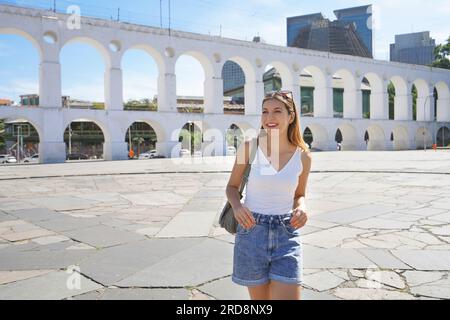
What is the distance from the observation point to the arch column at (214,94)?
33.2m

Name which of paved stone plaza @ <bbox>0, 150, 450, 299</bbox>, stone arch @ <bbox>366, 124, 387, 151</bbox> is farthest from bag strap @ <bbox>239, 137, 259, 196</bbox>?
stone arch @ <bbox>366, 124, 387, 151</bbox>

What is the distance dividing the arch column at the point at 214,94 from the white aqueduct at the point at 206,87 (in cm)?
8

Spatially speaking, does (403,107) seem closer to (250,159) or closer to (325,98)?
(325,98)

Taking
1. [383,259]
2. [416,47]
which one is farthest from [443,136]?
[383,259]

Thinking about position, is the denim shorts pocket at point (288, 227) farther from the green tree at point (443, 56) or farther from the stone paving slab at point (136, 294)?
the green tree at point (443, 56)

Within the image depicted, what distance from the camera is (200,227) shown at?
520 centimetres

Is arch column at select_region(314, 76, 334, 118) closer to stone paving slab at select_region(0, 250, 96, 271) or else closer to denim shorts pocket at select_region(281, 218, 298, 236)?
stone paving slab at select_region(0, 250, 96, 271)

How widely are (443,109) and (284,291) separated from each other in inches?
2201

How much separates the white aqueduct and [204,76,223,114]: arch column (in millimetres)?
79

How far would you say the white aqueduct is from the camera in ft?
85.0

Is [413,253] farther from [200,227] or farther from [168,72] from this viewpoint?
[168,72]
